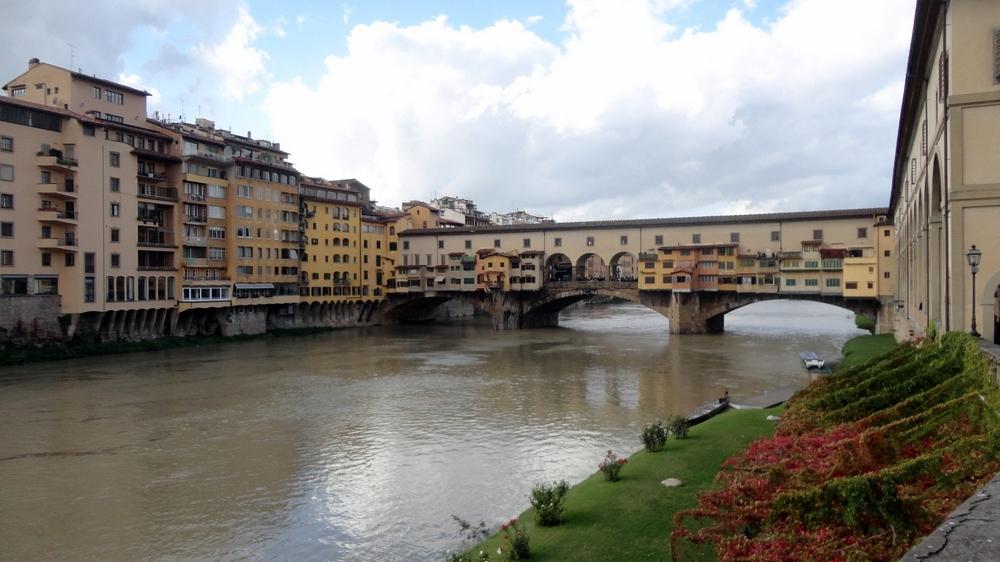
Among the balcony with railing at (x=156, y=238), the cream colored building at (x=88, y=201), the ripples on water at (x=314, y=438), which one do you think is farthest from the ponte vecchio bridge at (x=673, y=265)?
the cream colored building at (x=88, y=201)

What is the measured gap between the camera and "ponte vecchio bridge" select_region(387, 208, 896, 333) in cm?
4559

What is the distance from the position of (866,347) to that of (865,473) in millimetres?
27568

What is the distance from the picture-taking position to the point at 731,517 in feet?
26.4

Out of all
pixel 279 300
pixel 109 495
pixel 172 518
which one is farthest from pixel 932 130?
pixel 279 300

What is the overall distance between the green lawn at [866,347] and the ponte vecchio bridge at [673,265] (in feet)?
24.6

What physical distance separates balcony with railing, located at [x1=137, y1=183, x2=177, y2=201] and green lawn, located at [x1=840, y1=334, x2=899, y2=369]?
39500 mm

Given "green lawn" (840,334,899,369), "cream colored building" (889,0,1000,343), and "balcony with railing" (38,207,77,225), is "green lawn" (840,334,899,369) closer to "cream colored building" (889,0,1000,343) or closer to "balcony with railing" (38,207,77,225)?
"cream colored building" (889,0,1000,343)

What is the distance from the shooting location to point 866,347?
106 feet

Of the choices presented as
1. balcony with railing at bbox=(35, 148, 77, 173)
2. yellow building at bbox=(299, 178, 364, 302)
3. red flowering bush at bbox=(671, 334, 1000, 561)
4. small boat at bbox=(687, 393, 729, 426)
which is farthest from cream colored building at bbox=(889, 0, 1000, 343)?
yellow building at bbox=(299, 178, 364, 302)

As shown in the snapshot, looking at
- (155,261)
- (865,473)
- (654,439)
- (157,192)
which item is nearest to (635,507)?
(865,473)

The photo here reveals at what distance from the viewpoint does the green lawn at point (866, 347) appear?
1131 inches

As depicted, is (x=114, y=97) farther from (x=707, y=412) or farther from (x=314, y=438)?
(x=707, y=412)

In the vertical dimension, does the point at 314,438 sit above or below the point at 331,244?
below

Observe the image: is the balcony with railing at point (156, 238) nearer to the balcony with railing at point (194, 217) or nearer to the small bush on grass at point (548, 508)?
the balcony with railing at point (194, 217)
